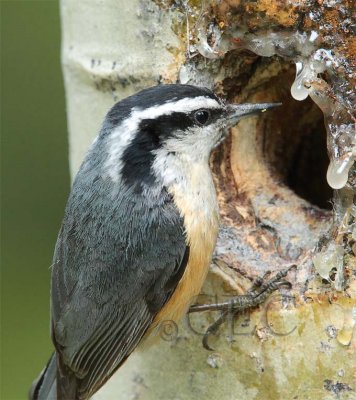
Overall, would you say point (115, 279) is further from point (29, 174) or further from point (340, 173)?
point (29, 174)

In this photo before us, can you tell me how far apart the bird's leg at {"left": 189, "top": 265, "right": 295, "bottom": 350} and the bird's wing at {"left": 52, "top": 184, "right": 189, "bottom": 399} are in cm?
15

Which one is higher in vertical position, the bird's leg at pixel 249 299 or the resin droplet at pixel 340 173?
the resin droplet at pixel 340 173

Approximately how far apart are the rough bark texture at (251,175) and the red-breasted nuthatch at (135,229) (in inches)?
4.3

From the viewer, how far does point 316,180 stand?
366 centimetres

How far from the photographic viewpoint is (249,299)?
8.71 feet

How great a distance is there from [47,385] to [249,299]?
2.27 feet

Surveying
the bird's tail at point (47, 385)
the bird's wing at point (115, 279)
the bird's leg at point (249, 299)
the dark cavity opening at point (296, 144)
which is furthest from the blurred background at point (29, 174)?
the bird's leg at point (249, 299)

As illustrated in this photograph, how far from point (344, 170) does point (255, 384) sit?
1.98 feet

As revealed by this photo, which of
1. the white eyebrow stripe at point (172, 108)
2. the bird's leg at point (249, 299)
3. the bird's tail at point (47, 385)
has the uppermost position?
the white eyebrow stripe at point (172, 108)

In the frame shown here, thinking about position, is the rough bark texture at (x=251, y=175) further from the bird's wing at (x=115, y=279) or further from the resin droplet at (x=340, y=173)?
the bird's wing at (x=115, y=279)

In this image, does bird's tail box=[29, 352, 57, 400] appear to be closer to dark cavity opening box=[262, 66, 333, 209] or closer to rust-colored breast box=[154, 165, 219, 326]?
rust-colored breast box=[154, 165, 219, 326]

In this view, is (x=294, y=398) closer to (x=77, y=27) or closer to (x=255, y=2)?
(x=255, y=2)

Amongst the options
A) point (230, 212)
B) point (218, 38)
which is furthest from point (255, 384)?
point (218, 38)

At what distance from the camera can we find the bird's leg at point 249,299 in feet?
8.60
